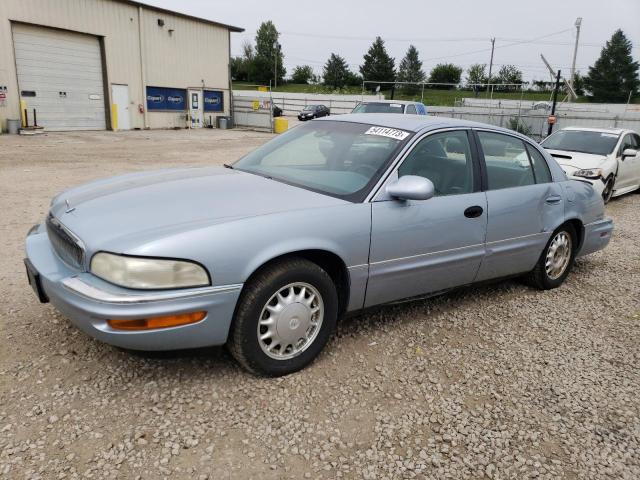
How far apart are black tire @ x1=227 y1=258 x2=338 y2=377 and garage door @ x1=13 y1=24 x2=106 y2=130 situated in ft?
70.8

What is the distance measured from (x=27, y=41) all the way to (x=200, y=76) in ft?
30.1

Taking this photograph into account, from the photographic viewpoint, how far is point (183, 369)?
3.01 metres

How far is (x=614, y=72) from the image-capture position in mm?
73125

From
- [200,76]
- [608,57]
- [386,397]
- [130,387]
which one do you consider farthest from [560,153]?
[608,57]

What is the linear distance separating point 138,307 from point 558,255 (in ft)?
12.7

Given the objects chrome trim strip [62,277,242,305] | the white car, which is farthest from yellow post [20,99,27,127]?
chrome trim strip [62,277,242,305]

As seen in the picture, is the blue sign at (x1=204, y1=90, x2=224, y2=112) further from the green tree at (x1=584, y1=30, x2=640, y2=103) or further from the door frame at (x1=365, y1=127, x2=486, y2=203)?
the green tree at (x1=584, y1=30, x2=640, y2=103)

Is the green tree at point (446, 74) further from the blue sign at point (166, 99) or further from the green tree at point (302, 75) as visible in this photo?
the blue sign at point (166, 99)

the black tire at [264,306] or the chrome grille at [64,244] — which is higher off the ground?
the chrome grille at [64,244]

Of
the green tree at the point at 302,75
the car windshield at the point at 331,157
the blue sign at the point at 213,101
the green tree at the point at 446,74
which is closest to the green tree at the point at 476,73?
the green tree at the point at 446,74

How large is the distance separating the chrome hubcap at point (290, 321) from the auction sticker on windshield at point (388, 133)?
1295 millimetres

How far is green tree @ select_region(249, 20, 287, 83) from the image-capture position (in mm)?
88062

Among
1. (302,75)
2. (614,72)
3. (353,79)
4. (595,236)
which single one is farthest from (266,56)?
(595,236)

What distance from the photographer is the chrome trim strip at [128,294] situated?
2.40m
